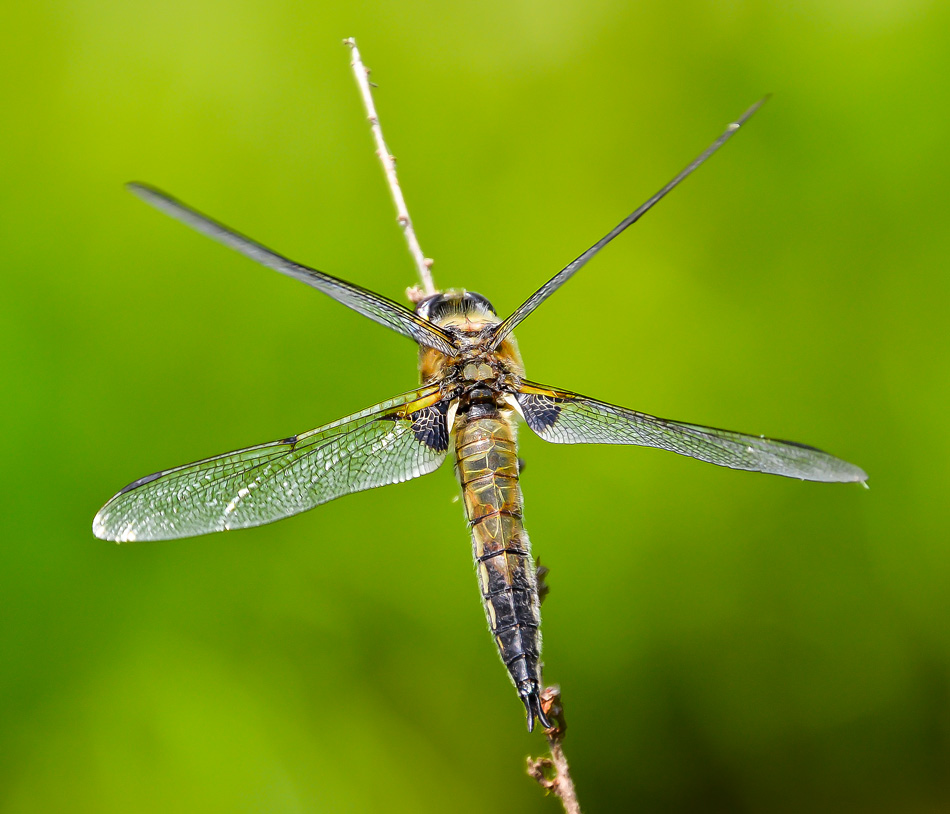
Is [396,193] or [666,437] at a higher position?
[396,193]

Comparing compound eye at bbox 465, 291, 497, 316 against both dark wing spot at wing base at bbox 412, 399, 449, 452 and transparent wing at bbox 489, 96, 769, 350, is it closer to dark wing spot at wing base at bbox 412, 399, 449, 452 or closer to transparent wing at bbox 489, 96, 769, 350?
transparent wing at bbox 489, 96, 769, 350

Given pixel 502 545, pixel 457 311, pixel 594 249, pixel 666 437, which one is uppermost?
pixel 457 311

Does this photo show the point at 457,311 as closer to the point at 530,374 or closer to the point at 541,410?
the point at 541,410

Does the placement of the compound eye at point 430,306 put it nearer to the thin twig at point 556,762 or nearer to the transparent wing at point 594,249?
the transparent wing at point 594,249

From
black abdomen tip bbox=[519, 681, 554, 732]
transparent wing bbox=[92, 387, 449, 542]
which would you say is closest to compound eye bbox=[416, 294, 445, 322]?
transparent wing bbox=[92, 387, 449, 542]

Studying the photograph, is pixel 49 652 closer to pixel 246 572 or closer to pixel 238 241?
pixel 246 572

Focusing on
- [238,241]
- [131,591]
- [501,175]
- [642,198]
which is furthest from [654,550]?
[238,241]

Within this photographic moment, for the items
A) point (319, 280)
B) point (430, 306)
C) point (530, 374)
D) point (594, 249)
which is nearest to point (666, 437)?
point (594, 249)
